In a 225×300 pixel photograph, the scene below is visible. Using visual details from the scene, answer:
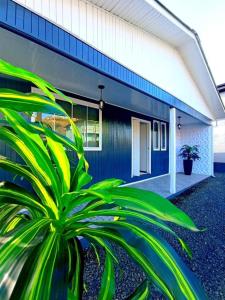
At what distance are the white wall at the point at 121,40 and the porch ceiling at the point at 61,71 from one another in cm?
47

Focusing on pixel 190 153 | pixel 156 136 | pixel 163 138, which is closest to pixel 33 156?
pixel 156 136

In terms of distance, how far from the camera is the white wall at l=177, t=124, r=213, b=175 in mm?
10172

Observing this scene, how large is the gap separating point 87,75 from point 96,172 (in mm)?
2766

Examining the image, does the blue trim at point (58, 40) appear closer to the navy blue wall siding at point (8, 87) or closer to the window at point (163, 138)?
the navy blue wall siding at point (8, 87)

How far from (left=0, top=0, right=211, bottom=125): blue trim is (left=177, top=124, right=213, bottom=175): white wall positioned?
7.41 metres

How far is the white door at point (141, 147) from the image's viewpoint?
25.8ft

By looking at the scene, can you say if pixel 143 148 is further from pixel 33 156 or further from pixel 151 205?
pixel 151 205

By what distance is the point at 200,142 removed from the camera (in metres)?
10.5

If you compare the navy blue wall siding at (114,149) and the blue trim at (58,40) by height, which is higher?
the blue trim at (58,40)

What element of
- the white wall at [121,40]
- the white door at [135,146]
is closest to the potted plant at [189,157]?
the white door at [135,146]

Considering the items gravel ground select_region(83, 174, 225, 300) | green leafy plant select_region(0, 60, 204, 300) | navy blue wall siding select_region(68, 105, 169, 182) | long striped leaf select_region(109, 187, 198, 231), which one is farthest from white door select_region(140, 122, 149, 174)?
long striped leaf select_region(109, 187, 198, 231)

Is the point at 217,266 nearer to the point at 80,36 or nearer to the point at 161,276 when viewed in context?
the point at 161,276

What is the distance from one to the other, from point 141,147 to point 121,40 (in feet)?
18.5

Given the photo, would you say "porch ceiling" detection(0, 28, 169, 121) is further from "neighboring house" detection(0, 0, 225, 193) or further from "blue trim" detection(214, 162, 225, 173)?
"blue trim" detection(214, 162, 225, 173)
